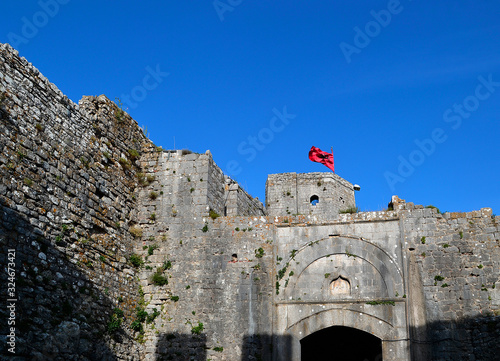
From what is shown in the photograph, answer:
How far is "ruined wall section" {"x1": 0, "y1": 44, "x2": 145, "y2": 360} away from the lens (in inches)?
474

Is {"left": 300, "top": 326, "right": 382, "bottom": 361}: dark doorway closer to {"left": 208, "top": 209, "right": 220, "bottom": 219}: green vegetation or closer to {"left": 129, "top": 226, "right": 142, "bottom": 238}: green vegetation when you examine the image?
{"left": 208, "top": 209, "right": 220, "bottom": 219}: green vegetation

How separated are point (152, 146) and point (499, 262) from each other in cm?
1089

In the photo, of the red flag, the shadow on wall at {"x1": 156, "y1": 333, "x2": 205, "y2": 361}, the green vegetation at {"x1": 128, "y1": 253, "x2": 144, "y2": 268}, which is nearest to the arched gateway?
the shadow on wall at {"x1": 156, "y1": 333, "x2": 205, "y2": 361}

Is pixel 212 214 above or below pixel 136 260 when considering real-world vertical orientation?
above

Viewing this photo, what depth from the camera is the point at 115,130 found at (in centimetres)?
1698

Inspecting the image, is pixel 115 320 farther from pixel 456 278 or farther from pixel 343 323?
pixel 456 278

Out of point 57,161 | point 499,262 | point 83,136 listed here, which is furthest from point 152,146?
point 499,262

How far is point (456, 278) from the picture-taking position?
14.9m

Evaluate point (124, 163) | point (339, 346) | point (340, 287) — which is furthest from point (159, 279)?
point (339, 346)

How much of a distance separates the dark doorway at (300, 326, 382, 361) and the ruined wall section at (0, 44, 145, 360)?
753cm

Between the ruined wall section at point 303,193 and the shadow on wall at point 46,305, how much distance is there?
44.9ft

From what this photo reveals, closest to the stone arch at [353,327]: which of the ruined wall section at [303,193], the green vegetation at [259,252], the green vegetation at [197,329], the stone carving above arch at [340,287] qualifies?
the stone carving above arch at [340,287]

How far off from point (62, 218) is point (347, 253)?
305 inches

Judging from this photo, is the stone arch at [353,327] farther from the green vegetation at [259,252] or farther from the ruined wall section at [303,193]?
the ruined wall section at [303,193]
